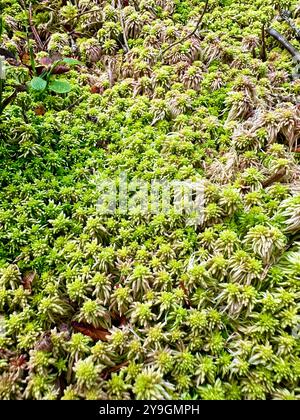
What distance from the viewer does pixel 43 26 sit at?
8.98 ft

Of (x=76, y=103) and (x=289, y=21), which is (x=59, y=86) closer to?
(x=76, y=103)

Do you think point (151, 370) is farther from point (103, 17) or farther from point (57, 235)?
point (103, 17)

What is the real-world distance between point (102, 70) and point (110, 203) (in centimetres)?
114

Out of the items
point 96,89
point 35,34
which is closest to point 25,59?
point 35,34

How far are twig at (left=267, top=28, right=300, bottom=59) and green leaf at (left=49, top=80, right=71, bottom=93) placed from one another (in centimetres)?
142

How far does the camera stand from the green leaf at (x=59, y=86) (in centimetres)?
220

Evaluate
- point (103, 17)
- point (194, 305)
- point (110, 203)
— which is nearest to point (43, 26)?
point (103, 17)

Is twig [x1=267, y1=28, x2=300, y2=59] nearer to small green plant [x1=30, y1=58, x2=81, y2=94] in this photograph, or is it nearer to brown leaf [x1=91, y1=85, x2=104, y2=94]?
brown leaf [x1=91, y1=85, x2=104, y2=94]

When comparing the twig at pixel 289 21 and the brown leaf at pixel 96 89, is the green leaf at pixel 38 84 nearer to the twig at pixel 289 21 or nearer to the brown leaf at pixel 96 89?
the brown leaf at pixel 96 89

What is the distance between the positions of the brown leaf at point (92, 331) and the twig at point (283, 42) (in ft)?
6.78

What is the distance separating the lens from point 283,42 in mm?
2594

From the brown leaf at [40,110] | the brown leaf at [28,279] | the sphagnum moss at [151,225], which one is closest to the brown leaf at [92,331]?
the sphagnum moss at [151,225]

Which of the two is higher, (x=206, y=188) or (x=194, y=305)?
(x=206, y=188)

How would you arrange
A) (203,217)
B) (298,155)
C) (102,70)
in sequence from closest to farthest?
1. (203,217)
2. (298,155)
3. (102,70)
